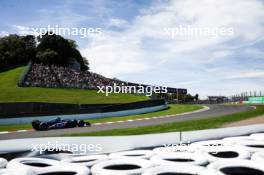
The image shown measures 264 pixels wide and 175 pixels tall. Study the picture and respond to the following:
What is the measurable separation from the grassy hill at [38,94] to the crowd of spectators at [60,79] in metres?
0.66

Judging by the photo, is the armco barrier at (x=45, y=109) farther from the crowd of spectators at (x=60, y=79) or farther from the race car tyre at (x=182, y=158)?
the race car tyre at (x=182, y=158)

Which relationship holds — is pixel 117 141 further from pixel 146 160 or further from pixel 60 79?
pixel 60 79

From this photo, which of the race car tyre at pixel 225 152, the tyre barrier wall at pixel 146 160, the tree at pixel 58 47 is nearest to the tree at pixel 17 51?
the tree at pixel 58 47

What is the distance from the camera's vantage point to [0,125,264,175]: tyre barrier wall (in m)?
5.73

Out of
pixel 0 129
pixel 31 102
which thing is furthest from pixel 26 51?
pixel 0 129

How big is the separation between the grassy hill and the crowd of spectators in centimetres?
66

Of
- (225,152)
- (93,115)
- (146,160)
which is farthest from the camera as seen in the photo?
(93,115)

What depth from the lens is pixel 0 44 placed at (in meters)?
25.6

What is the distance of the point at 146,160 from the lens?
647 cm

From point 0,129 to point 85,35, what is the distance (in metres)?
10.6

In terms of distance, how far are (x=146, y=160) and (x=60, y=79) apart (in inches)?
872

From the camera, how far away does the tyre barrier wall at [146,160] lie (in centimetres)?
573

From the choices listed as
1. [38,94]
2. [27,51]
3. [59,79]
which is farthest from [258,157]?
[27,51]

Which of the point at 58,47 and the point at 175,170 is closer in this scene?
the point at 175,170
